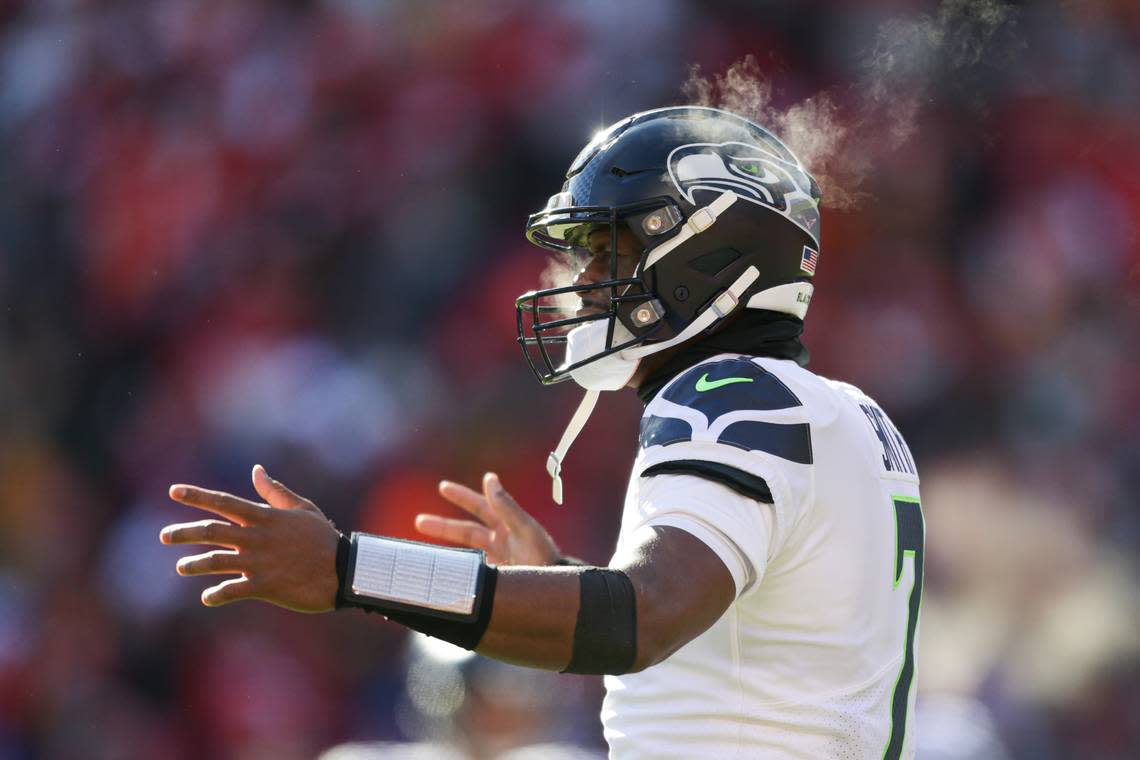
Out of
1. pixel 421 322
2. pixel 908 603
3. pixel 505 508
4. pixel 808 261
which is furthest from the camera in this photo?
pixel 421 322

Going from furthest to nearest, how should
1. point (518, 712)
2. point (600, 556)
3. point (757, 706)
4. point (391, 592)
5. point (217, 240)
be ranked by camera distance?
A: point (217, 240), point (600, 556), point (518, 712), point (757, 706), point (391, 592)

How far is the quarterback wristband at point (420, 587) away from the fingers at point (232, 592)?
12cm

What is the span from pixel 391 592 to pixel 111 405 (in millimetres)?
4095

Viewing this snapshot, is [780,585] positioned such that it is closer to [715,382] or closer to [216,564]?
[715,382]

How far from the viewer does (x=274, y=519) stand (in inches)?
62.2

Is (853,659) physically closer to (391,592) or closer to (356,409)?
(391,592)

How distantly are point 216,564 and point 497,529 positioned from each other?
1.38m

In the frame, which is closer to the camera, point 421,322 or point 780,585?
point 780,585

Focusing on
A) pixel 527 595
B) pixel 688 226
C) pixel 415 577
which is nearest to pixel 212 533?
pixel 415 577

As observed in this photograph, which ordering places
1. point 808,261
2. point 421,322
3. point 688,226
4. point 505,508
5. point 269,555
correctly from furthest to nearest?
point 421,322 → point 505,508 → point 808,261 → point 688,226 → point 269,555

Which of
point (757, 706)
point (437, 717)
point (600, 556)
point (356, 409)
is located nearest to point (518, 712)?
point (437, 717)

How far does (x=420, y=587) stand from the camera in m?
1.59

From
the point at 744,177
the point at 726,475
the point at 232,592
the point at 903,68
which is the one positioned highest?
the point at 903,68

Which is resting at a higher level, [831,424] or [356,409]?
[356,409]
